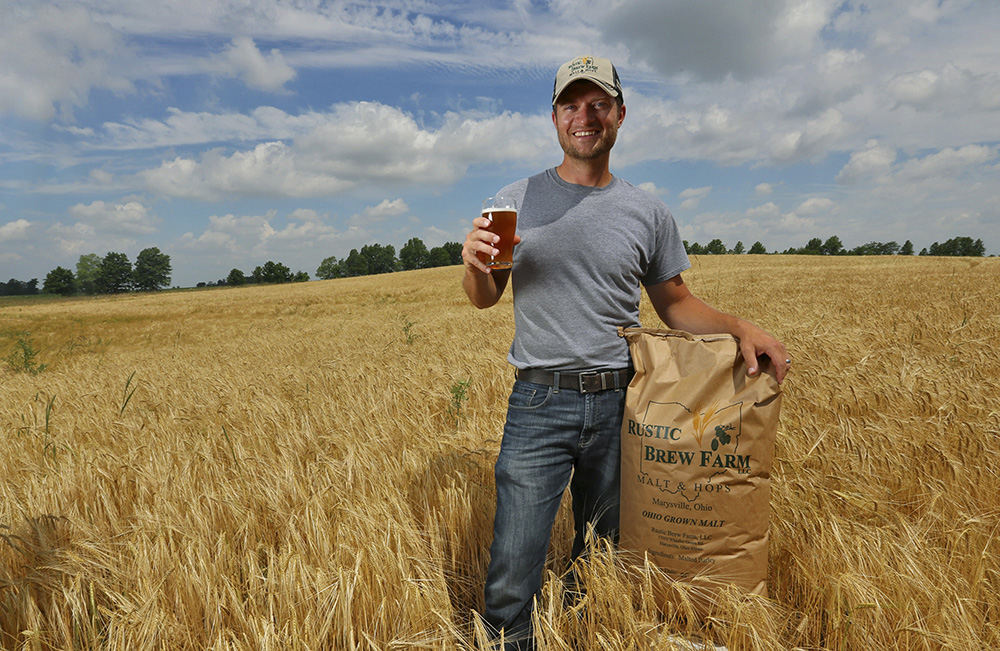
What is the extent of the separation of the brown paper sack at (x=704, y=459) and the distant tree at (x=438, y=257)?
11436cm

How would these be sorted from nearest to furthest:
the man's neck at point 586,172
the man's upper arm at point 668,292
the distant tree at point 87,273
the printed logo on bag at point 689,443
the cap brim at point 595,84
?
the printed logo on bag at point 689,443 → the cap brim at point 595,84 → the man's neck at point 586,172 → the man's upper arm at point 668,292 → the distant tree at point 87,273

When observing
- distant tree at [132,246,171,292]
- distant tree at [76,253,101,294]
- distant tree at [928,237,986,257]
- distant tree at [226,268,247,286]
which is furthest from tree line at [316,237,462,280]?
distant tree at [928,237,986,257]

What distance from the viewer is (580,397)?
6.50 feet

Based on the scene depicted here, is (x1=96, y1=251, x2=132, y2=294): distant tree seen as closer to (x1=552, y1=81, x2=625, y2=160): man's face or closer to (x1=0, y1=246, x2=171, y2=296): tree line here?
(x1=0, y1=246, x2=171, y2=296): tree line

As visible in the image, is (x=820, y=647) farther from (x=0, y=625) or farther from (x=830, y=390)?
(x=0, y=625)

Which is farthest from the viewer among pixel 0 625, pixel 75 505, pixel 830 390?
pixel 830 390

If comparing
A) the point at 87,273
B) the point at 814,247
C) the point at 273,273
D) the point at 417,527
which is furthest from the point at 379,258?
the point at 417,527

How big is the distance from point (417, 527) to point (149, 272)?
154 meters

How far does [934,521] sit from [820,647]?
1043mm

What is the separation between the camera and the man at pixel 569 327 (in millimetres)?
1895

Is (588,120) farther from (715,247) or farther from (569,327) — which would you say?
(715,247)

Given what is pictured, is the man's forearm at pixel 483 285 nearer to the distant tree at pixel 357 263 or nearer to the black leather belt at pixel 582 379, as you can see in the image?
the black leather belt at pixel 582 379

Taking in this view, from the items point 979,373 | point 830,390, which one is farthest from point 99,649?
point 979,373

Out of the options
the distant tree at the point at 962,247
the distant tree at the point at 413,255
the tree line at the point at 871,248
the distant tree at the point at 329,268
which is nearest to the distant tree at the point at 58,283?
the distant tree at the point at 329,268
